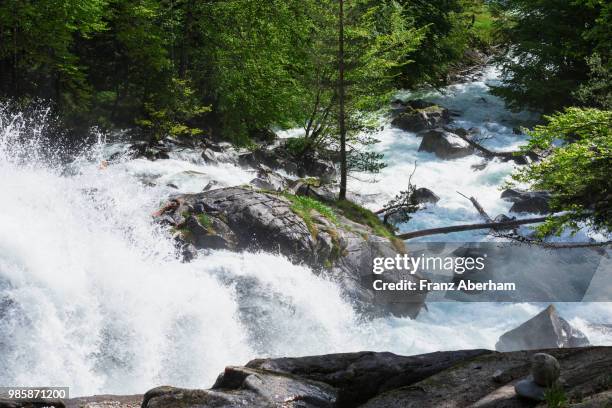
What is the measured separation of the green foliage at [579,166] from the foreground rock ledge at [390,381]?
400cm

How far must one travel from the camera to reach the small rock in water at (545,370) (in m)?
6.04

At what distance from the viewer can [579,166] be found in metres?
10.8

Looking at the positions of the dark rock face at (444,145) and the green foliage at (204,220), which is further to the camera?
the dark rock face at (444,145)

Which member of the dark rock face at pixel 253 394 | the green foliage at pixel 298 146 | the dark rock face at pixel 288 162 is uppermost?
the green foliage at pixel 298 146

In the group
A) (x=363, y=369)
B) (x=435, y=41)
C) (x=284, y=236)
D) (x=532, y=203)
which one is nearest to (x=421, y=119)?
(x=435, y=41)

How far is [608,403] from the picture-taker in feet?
18.2

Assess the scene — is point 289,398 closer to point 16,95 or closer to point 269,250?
point 269,250

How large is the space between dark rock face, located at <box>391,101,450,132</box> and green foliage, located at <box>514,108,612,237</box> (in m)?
19.8

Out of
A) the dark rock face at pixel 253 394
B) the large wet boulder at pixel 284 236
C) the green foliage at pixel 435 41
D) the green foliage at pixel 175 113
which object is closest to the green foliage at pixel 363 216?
the large wet boulder at pixel 284 236

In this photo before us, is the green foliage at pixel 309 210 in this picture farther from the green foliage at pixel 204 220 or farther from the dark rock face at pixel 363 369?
the dark rock face at pixel 363 369

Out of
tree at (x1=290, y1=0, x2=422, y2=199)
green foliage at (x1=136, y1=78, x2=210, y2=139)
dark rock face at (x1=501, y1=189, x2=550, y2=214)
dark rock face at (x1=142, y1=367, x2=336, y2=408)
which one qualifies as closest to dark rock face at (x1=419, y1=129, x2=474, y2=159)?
tree at (x1=290, y1=0, x2=422, y2=199)

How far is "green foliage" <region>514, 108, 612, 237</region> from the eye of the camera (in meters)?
10.6

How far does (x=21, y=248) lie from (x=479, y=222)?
622 inches

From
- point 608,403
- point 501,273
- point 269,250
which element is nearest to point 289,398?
point 608,403
